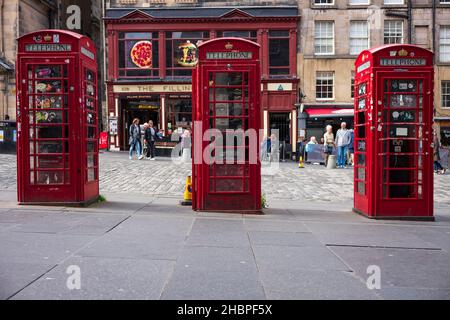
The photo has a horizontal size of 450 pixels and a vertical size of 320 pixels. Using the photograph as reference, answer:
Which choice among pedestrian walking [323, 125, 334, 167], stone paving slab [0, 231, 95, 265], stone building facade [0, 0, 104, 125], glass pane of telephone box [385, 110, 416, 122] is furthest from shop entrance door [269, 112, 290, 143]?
stone paving slab [0, 231, 95, 265]

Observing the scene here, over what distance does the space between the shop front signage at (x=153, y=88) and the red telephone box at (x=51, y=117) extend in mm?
20593

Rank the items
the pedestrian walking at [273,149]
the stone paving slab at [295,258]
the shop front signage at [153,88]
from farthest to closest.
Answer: the shop front signage at [153,88] < the pedestrian walking at [273,149] < the stone paving slab at [295,258]

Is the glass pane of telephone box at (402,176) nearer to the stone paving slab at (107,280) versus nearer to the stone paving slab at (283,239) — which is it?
the stone paving slab at (283,239)

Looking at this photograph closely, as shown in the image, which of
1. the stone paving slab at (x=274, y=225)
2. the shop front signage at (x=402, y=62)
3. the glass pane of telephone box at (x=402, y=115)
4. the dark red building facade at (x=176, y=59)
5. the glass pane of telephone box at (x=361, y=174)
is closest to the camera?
the stone paving slab at (x=274, y=225)

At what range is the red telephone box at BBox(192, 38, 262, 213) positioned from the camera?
8.01m

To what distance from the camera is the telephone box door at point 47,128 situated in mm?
8039

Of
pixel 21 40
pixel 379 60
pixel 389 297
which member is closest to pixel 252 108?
pixel 379 60

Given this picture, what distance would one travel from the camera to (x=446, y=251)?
568cm

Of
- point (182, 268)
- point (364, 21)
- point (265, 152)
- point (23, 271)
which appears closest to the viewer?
point (23, 271)

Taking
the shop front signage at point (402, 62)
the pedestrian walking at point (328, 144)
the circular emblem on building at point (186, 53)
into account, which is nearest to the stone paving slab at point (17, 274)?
the shop front signage at point (402, 62)

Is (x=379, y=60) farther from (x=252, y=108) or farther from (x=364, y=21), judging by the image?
(x=364, y=21)

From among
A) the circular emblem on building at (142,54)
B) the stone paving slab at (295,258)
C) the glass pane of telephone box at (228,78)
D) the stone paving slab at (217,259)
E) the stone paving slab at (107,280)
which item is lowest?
the stone paving slab at (295,258)

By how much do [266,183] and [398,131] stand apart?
5588 mm

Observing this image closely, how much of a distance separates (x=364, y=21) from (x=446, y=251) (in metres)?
25.3
